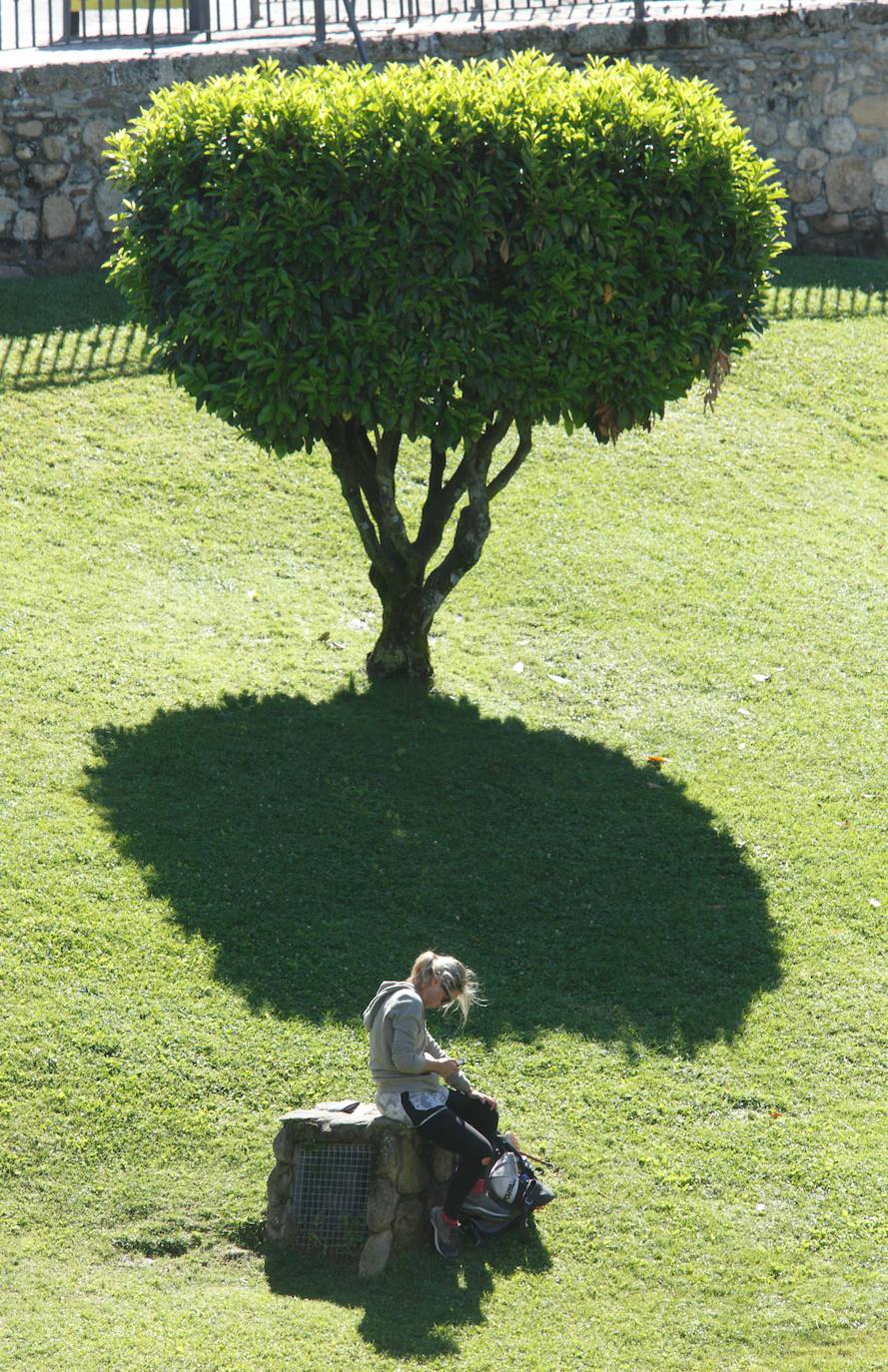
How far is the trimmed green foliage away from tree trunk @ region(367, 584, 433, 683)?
1.40 m

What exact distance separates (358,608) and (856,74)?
9182 millimetres

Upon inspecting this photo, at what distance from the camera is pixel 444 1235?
5957 millimetres

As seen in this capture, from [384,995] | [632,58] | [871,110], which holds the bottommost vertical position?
[384,995]

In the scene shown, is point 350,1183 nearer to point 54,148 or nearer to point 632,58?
point 54,148

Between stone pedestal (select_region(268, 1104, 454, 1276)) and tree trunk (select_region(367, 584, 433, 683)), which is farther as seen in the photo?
tree trunk (select_region(367, 584, 433, 683))

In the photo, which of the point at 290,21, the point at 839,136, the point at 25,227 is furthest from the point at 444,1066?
the point at 290,21

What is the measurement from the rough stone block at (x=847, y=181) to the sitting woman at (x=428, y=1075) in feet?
41.8

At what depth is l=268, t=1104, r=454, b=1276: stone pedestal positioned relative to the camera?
5941 millimetres

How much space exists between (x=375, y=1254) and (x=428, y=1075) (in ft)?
2.35

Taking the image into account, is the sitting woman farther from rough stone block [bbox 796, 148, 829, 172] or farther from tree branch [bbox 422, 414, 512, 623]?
rough stone block [bbox 796, 148, 829, 172]

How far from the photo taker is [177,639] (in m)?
10.5

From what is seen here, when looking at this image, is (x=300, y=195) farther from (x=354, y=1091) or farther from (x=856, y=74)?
(x=856, y=74)

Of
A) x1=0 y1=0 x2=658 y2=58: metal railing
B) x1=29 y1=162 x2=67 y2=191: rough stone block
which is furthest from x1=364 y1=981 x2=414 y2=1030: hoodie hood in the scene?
x1=0 y1=0 x2=658 y2=58: metal railing

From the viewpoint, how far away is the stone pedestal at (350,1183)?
5.94 m
